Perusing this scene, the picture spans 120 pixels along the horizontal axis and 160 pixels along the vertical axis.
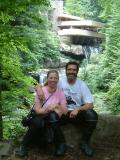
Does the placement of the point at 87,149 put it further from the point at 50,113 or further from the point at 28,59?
the point at 28,59

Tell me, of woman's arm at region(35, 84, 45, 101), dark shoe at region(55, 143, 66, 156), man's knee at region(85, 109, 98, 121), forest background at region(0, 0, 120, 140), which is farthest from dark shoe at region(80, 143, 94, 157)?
forest background at region(0, 0, 120, 140)

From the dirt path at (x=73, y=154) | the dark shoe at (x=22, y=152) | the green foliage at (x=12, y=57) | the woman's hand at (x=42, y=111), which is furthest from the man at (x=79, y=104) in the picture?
the green foliage at (x=12, y=57)

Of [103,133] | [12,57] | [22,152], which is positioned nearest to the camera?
[22,152]

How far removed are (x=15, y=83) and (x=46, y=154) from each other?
7.95 ft

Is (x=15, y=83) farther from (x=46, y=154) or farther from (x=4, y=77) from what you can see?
(x=46, y=154)

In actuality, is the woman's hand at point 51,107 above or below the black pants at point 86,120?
above

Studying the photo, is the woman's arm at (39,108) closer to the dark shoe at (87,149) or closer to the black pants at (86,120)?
the black pants at (86,120)

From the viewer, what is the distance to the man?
5.82m

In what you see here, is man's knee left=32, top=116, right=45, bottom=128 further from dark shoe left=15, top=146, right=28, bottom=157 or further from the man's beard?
the man's beard

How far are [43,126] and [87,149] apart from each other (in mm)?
904

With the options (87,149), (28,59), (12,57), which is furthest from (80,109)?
(28,59)

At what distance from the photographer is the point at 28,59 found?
18.9 meters

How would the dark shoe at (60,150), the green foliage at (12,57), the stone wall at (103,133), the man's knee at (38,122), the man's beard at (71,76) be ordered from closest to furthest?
the man's knee at (38,122)
the dark shoe at (60,150)
the man's beard at (71,76)
the green foliage at (12,57)
the stone wall at (103,133)

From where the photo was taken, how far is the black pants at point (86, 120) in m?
5.80
